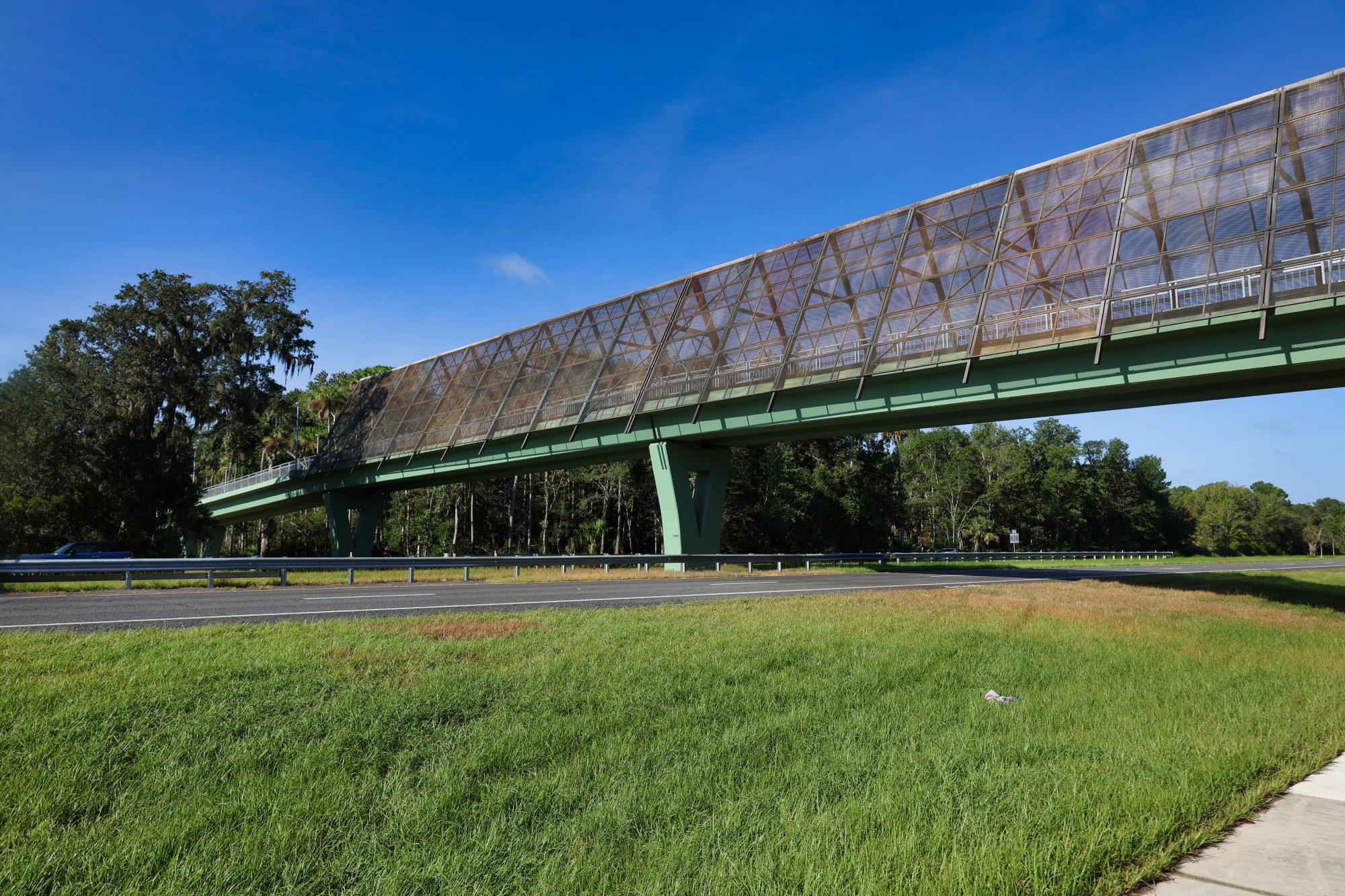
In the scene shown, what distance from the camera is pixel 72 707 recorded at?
5.22 metres

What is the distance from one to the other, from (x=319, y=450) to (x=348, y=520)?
6.68 m

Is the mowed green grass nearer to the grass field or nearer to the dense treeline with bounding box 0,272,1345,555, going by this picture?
the grass field

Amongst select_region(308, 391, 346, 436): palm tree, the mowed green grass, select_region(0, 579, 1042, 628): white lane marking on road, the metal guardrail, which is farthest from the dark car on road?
select_region(308, 391, 346, 436): palm tree

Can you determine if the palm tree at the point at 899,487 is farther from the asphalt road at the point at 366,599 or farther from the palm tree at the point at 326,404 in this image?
the palm tree at the point at 326,404

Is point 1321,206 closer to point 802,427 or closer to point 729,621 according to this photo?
point 802,427

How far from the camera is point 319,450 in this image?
5822 cm

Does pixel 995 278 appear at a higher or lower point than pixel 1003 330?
higher

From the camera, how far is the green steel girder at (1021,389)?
1989 centimetres

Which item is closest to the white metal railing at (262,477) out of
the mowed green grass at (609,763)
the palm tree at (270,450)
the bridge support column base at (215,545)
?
the bridge support column base at (215,545)

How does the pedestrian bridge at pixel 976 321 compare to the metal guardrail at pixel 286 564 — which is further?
the pedestrian bridge at pixel 976 321

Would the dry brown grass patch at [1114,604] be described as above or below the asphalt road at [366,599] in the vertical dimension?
below

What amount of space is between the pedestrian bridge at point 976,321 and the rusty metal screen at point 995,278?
0.24 ft

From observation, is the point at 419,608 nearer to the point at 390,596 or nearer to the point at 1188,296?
the point at 390,596

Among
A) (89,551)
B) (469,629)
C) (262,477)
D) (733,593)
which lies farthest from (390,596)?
(262,477)
